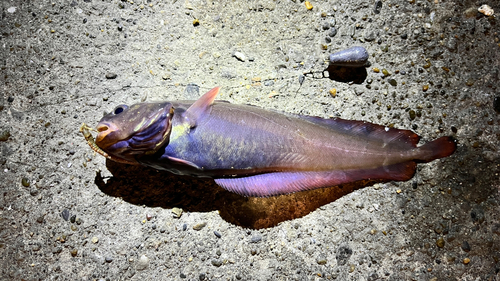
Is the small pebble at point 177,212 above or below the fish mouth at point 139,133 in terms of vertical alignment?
below

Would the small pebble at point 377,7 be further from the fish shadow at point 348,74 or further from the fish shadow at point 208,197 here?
the fish shadow at point 208,197

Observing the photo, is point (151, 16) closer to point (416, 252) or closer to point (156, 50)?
point (156, 50)

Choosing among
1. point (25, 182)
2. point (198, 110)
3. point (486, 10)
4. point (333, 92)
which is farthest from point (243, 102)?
point (486, 10)

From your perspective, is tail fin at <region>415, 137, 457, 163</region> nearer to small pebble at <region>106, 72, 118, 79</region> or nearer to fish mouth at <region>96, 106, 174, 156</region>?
fish mouth at <region>96, 106, 174, 156</region>

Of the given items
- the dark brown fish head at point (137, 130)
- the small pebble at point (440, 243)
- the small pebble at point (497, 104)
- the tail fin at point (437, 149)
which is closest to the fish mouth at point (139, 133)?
the dark brown fish head at point (137, 130)

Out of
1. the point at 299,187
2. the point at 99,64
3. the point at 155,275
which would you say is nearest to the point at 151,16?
the point at 99,64

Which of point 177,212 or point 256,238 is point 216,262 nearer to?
point 256,238
